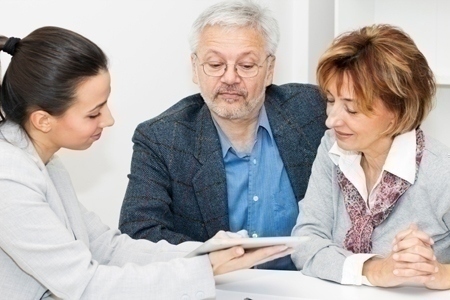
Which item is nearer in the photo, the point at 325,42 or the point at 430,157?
the point at 430,157

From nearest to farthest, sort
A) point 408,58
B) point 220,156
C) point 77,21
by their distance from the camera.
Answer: point 408,58 < point 220,156 < point 77,21

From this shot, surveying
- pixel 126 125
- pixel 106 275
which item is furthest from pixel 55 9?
pixel 106 275

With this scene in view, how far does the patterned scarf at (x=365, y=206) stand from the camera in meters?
1.89

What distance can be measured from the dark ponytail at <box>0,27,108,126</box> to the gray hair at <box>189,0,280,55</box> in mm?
640

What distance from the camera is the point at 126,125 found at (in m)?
2.65

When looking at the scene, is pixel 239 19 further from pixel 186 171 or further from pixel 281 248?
pixel 281 248

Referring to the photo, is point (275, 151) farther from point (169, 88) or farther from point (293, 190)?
point (169, 88)

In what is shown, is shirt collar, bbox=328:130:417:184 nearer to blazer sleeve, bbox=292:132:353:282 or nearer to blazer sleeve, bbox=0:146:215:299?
blazer sleeve, bbox=292:132:353:282

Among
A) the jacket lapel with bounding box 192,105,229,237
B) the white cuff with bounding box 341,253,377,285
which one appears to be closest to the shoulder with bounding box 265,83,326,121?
the jacket lapel with bounding box 192,105,229,237

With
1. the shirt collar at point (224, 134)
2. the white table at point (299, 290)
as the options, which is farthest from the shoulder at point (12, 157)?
the shirt collar at point (224, 134)

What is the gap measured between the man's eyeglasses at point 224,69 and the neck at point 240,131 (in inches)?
5.8

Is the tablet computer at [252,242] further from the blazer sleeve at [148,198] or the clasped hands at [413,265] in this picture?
the blazer sleeve at [148,198]

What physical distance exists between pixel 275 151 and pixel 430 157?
1.99 feet

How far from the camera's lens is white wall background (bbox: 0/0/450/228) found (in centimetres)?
246
